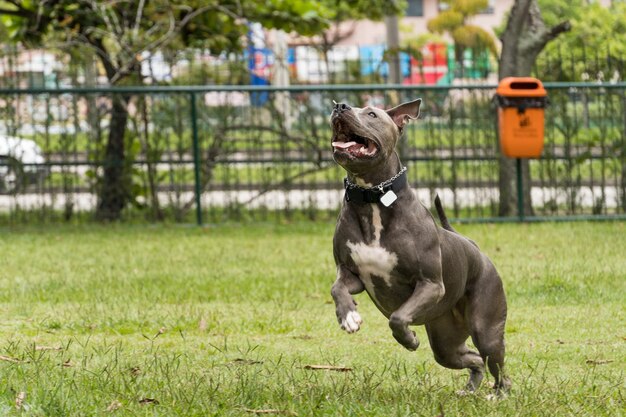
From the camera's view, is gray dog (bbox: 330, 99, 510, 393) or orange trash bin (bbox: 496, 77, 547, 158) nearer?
gray dog (bbox: 330, 99, 510, 393)

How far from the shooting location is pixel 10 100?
49.5ft

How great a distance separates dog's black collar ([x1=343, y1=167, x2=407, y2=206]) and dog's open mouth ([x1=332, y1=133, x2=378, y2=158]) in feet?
0.59

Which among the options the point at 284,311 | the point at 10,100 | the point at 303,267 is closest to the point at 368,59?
the point at 10,100

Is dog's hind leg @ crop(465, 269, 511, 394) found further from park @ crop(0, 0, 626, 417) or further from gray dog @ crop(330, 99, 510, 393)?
park @ crop(0, 0, 626, 417)

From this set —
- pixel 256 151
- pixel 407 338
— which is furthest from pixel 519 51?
pixel 407 338

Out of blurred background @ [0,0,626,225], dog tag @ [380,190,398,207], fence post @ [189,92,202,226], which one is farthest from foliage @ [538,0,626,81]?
dog tag @ [380,190,398,207]

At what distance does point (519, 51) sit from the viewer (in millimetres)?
16281

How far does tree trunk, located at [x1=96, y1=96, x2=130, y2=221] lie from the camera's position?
15414mm

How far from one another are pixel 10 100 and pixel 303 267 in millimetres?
5310

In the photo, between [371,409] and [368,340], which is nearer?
[371,409]

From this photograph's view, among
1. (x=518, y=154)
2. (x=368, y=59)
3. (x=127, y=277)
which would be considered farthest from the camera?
(x=368, y=59)

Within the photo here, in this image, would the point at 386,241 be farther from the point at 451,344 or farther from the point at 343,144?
the point at 451,344

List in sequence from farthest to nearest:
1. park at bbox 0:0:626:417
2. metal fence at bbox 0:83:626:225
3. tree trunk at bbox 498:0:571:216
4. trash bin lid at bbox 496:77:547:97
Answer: tree trunk at bbox 498:0:571:216
metal fence at bbox 0:83:626:225
trash bin lid at bbox 496:77:547:97
park at bbox 0:0:626:417

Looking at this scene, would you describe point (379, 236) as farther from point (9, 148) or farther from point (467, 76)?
point (467, 76)
